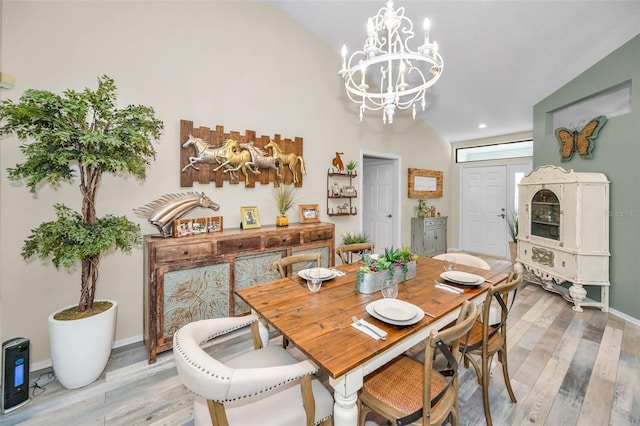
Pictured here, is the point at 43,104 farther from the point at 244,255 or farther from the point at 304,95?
the point at 304,95

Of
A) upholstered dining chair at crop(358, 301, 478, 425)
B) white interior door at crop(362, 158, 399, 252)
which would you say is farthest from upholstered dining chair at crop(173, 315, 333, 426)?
white interior door at crop(362, 158, 399, 252)

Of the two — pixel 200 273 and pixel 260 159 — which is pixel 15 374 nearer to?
pixel 200 273

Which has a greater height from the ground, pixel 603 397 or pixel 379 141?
pixel 379 141

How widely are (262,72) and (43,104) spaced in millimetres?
2191

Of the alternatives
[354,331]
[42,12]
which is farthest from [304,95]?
Answer: [354,331]

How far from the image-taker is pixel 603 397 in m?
1.82

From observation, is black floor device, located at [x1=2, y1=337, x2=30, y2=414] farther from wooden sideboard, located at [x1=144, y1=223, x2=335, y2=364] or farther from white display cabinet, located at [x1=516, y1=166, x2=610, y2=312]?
white display cabinet, located at [x1=516, y1=166, x2=610, y2=312]

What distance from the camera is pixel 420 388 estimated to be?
1.31 meters

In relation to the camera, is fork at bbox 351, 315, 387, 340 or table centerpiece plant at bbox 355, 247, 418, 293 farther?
table centerpiece plant at bbox 355, 247, 418, 293

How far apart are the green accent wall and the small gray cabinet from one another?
2.39 m

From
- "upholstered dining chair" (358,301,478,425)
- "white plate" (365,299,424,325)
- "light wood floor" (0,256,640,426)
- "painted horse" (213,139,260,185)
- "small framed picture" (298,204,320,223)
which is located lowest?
"light wood floor" (0,256,640,426)

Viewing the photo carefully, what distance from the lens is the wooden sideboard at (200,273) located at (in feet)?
7.30

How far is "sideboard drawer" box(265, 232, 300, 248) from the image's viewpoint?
9.41 feet

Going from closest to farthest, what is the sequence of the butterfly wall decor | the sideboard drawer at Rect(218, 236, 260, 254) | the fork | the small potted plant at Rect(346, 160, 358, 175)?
the fork
the sideboard drawer at Rect(218, 236, 260, 254)
the butterfly wall decor
the small potted plant at Rect(346, 160, 358, 175)
